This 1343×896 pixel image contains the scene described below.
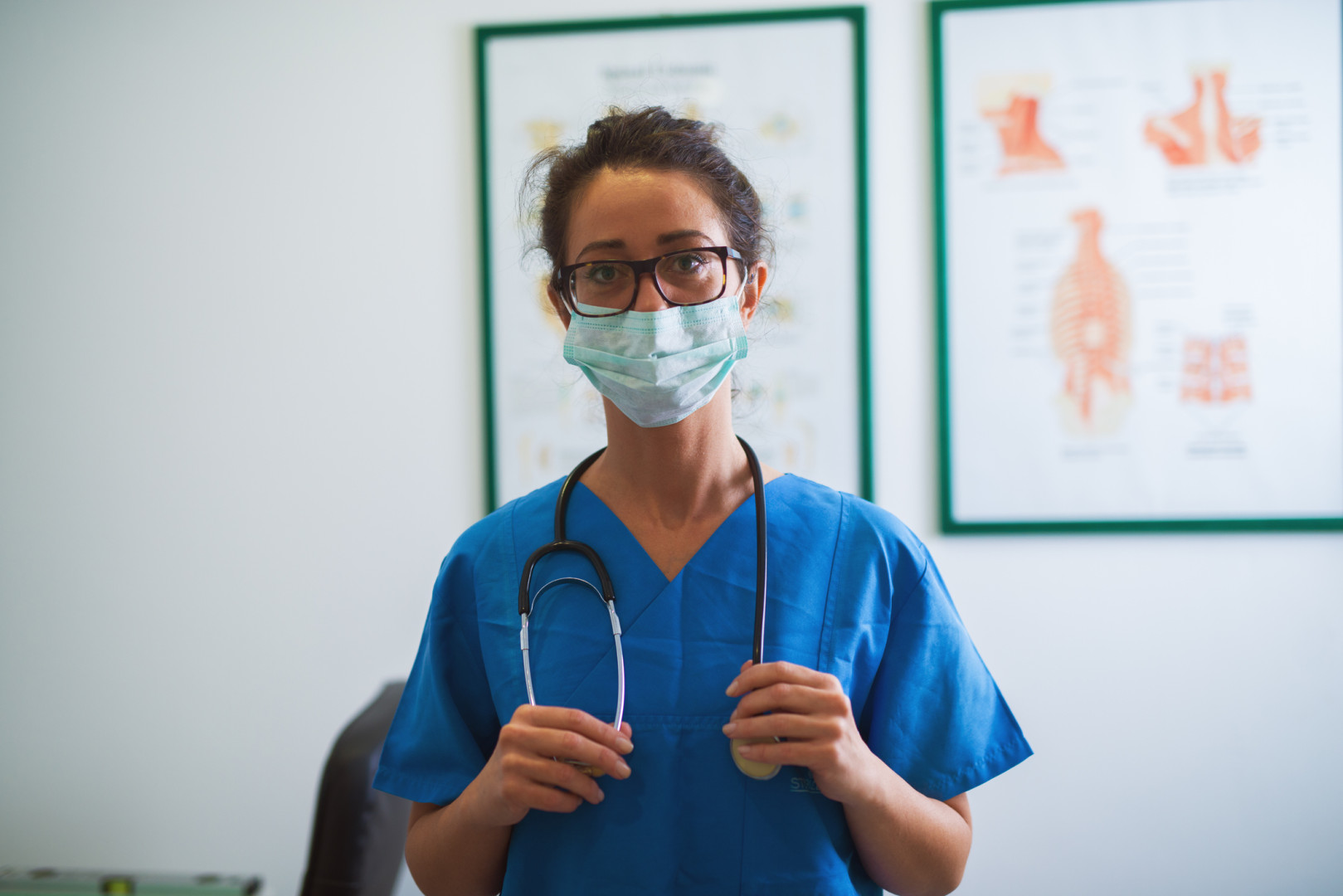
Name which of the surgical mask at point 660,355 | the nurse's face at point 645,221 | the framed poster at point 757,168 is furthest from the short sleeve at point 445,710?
the framed poster at point 757,168

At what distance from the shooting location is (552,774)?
2.21 ft

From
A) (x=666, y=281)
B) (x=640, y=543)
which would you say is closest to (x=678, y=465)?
(x=640, y=543)

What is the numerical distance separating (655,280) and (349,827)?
1029 mm

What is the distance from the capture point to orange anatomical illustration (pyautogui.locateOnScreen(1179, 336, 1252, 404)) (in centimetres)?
162

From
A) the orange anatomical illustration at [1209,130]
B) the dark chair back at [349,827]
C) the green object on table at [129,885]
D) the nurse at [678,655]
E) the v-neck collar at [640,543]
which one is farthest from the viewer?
the orange anatomical illustration at [1209,130]

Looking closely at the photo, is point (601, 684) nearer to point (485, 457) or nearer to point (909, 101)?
point (485, 457)

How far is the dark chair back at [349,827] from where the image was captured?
1233 mm

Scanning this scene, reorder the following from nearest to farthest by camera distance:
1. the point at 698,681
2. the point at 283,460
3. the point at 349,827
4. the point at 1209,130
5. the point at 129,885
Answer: the point at 129,885 < the point at 698,681 < the point at 349,827 < the point at 1209,130 < the point at 283,460

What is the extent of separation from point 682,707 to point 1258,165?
1.72 m

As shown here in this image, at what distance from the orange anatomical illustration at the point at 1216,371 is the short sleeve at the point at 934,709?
1.14 m

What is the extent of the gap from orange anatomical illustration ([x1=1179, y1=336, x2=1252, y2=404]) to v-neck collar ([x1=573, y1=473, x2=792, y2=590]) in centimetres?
122

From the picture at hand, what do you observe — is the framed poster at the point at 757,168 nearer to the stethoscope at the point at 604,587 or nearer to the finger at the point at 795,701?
the stethoscope at the point at 604,587

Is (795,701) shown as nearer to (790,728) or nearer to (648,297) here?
(790,728)

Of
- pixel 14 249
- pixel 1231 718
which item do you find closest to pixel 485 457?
pixel 14 249
